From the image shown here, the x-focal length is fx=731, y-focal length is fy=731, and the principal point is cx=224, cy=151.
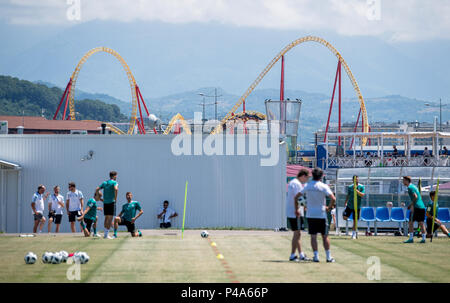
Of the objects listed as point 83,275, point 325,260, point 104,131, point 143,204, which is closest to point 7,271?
point 83,275

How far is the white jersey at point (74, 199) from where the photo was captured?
23.6m

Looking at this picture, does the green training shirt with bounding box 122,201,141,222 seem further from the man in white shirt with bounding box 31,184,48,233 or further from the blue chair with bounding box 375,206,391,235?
the blue chair with bounding box 375,206,391,235

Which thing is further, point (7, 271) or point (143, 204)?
point (143, 204)

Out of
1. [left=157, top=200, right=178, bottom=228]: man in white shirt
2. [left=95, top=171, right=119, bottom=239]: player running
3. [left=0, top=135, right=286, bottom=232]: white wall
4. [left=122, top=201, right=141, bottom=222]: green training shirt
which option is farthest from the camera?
[left=0, top=135, right=286, bottom=232]: white wall

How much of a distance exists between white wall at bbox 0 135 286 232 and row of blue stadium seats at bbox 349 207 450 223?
5.44 m

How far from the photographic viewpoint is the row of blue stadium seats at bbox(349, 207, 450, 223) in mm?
24906

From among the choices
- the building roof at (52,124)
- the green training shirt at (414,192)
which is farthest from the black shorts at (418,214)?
the building roof at (52,124)

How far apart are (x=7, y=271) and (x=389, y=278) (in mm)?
6709

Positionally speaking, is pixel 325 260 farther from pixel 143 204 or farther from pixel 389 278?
pixel 143 204

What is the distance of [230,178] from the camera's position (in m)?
30.1

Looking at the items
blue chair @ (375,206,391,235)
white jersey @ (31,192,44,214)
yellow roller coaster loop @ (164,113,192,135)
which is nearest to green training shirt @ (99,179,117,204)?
white jersey @ (31,192,44,214)

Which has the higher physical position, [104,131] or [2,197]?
[104,131]

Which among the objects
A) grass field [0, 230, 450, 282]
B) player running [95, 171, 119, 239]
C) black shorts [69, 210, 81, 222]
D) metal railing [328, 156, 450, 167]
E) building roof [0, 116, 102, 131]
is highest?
building roof [0, 116, 102, 131]

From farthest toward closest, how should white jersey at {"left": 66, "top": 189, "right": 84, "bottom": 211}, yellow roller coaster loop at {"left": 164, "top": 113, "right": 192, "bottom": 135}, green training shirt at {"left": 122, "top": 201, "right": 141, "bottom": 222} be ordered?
yellow roller coaster loop at {"left": 164, "top": 113, "right": 192, "bottom": 135} → white jersey at {"left": 66, "top": 189, "right": 84, "bottom": 211} → green training shirt at {"left": 122, "top": 201, "right": 141, "bottom": 222}
